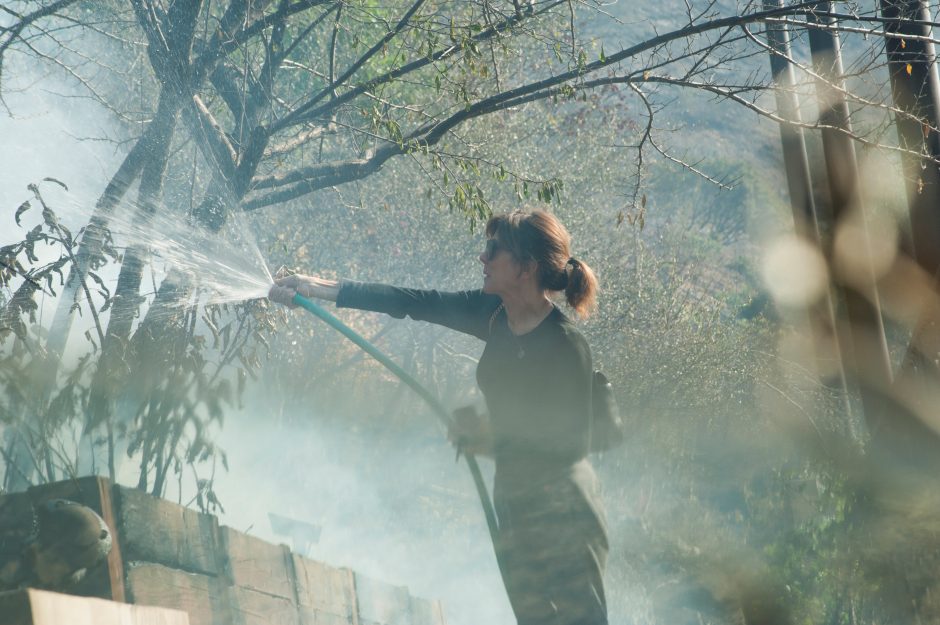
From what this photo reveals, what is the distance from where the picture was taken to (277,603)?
16.4 ft

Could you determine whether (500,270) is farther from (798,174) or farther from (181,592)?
(798,174)

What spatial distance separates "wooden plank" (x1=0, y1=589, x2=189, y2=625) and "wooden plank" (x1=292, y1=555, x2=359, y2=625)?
2.52 meters

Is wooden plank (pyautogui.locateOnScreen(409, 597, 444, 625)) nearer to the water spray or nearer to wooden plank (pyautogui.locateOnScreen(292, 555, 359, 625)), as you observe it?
wooden plank (pyautogui.locateOnScreen(292, 555, 359, 625))

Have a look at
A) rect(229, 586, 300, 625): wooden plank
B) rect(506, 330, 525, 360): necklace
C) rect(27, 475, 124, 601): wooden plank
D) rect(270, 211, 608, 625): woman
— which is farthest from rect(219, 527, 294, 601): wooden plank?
rect(506, 330, 525, 360): necklace

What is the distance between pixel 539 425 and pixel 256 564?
73.2 inches

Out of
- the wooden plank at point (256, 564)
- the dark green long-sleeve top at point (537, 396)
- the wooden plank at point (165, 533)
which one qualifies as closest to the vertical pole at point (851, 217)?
the dark green long-sleeve top at point (537, 396)

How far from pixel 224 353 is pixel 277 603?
151cm

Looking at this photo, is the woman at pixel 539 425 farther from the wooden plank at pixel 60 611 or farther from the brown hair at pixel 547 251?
the wooden plank at pixel 60 611

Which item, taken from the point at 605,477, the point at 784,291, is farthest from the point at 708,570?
the point at 784,291

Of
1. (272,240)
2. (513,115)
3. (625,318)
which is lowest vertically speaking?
(625,318)

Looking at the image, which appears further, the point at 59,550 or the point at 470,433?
the point at 470,433

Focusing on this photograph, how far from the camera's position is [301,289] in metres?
4.32

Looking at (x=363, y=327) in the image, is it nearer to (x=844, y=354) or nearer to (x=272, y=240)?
(x=272, y=240)

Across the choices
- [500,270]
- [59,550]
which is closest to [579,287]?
[500,270]
